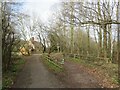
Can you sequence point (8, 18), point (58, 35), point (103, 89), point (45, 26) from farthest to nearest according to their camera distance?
point (45, 26), point (58, 35), point (8, 18), point (103, 89)

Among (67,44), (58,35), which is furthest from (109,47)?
(58,35)

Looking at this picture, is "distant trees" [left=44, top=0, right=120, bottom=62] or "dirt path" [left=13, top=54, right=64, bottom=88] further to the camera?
"distant trees" [left=44, top=0, right=120, bottom=62]

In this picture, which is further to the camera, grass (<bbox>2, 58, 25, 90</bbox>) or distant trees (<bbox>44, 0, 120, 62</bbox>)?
distant trees (<bbox>44, 0, 120, 62</bbox>)

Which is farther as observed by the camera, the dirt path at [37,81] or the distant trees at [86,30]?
the distant trees at [86,30]

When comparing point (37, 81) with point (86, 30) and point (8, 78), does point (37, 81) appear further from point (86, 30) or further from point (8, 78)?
point (86, 30)

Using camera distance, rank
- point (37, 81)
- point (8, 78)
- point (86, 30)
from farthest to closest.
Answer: point (86, 30), point (8, 78), point (37, 81)

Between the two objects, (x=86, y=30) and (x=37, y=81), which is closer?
(x=37, y=81)

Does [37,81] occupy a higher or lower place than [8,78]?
lower

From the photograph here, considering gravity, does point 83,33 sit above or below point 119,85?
above

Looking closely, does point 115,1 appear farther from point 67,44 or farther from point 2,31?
point 67,44

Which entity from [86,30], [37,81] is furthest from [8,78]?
[86,30]

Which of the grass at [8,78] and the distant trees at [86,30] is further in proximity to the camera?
the distant trees at [86,30]

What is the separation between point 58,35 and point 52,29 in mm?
4644

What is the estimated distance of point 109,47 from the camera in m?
32.9
